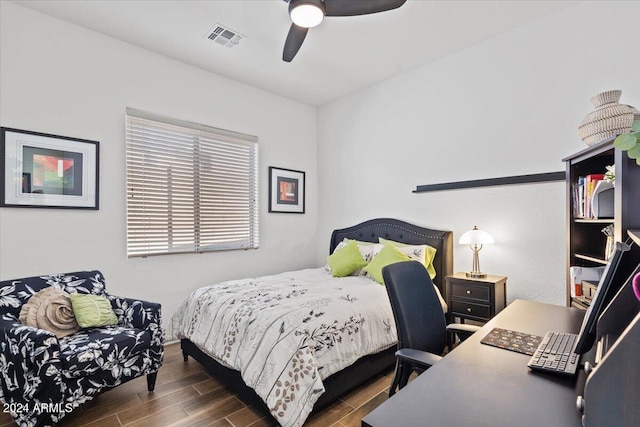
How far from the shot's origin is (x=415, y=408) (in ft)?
2.77

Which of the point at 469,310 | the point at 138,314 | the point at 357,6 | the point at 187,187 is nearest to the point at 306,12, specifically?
the point at 357,6

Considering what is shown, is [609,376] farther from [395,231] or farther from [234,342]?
[395,231]

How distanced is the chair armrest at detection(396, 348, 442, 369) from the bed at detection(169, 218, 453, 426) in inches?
26.0

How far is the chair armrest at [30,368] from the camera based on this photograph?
1753 mm

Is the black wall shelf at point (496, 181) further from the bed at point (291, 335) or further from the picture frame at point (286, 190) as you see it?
the picture frame at point (286, 190)

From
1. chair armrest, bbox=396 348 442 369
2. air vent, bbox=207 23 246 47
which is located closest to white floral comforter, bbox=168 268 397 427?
chair armrest, bbox=396 348 442 369

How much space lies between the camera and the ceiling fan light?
1854 mm

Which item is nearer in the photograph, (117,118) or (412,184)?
(117,118)

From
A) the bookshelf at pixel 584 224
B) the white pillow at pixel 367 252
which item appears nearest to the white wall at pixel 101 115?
the white pillow at pixel 367 252

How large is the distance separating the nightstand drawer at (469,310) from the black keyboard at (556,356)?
140cm

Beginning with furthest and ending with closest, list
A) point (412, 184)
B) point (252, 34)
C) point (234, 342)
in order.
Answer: point (412, 184) < point (252, 34) < point (234, 342)

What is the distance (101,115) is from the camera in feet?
9.57

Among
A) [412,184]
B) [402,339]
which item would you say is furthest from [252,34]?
[402,339]

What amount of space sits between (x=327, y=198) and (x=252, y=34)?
2360mm
